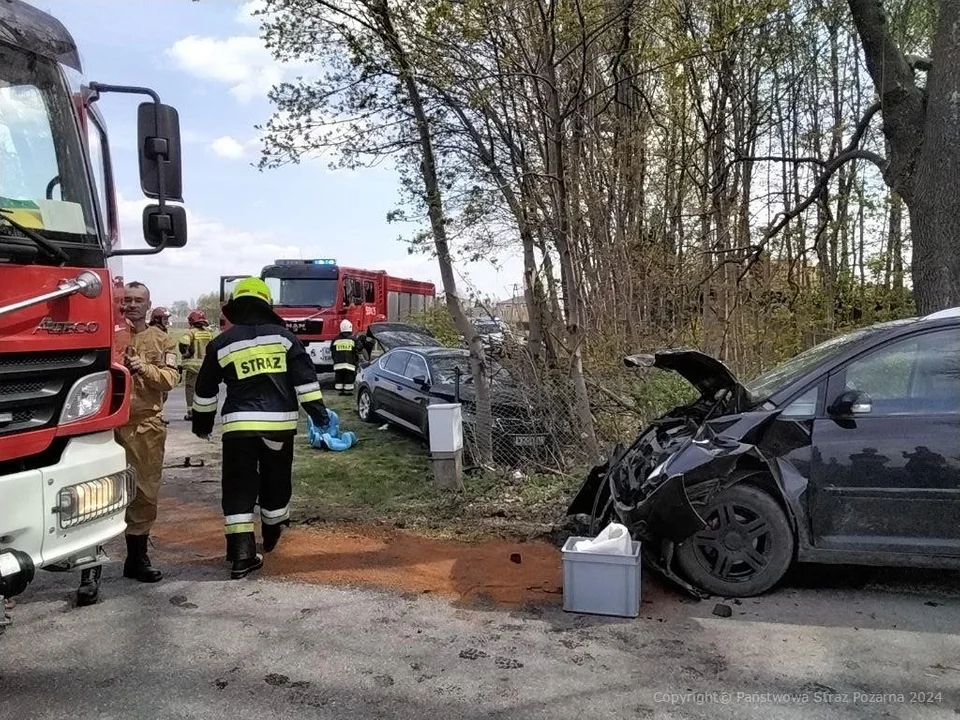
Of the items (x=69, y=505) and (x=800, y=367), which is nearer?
(x=69, y=505)

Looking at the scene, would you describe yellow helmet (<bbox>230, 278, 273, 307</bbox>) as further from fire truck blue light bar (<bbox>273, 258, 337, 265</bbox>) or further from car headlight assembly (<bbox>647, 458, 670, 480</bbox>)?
fire truck blue light bar (<bbox>273, 258, 337, 265</bbox>)

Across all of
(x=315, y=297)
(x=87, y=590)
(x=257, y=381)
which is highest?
(x=315, y=297)

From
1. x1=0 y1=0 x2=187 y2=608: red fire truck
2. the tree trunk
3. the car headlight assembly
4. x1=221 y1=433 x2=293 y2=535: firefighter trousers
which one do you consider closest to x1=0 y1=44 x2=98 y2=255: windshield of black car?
x1=0 y1=0 x2=187 y2=608: red fire truck

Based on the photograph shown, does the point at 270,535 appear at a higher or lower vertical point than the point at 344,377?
lower

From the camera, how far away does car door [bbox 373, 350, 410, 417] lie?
11.3 meters

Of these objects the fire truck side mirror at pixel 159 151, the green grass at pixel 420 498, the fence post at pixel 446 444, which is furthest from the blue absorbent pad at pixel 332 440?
the fire truck side mirror at pixel 159 151

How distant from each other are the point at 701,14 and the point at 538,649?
7.44m

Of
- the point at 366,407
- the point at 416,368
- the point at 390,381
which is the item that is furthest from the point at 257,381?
the point at 366,407

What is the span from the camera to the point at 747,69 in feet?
39.2

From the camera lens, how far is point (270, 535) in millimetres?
5473

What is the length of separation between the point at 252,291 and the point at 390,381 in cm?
647

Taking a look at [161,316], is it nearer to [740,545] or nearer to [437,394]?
[437,394]

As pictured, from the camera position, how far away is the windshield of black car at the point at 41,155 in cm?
331

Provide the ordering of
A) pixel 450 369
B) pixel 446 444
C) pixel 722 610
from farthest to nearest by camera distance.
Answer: pixel 450 369 → pixel 446 444 → pixel 722 610
